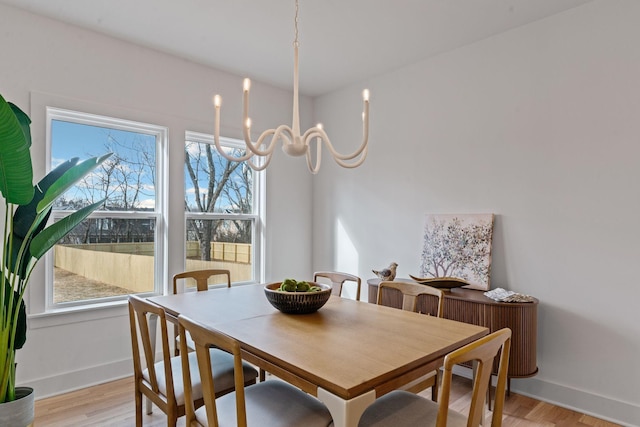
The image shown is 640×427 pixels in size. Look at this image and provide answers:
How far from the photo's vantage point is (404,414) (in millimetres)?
1687

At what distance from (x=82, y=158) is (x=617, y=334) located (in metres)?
4.13

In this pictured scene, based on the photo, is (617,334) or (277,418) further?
(617,334)

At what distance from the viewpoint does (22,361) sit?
280 cm

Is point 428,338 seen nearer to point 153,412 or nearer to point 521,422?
point 521,422

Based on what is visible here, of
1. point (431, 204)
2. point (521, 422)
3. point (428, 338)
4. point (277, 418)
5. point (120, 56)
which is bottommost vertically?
point (521, 422)

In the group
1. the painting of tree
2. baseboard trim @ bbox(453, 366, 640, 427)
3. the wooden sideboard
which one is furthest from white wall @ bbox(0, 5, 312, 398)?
baseboard trim @ bbox(453, 366, 640, 427)

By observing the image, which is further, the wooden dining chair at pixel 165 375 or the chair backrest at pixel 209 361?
the wooden dining chair at pixel 165 375

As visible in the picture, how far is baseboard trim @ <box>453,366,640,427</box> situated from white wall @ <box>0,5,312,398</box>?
3081mm

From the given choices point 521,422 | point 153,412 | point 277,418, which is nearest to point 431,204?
point 521,422

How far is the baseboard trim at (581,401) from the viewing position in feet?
8.30

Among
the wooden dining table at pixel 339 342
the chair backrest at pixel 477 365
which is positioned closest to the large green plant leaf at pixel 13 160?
the wooden dining table at pixel 339 342

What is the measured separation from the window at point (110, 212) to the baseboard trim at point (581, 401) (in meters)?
3.18

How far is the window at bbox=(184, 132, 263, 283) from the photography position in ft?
12.6

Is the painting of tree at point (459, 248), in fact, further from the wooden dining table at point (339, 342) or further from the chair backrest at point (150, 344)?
the chair backrest at point (150, 344)
